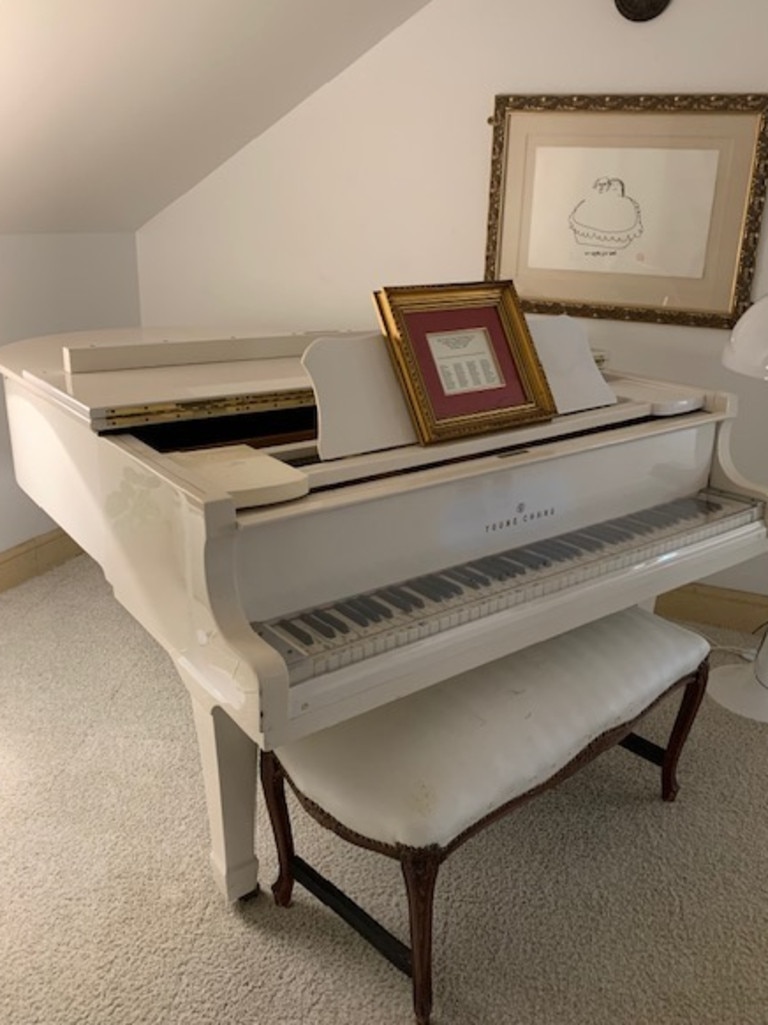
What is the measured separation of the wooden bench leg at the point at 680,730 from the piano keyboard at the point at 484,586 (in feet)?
1.06

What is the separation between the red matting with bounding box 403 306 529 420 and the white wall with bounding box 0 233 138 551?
6.10 feet

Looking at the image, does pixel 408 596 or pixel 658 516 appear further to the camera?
pixel 658 516

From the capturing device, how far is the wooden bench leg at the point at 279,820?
5.56ft

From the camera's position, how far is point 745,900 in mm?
1868

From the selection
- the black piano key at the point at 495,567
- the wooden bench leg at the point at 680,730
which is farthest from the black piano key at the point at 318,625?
the wooden bench leg at the point at 680,730

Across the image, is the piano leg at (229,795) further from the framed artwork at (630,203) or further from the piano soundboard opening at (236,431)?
the framed artwork at (630,203)

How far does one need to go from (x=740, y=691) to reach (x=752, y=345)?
1.02 m

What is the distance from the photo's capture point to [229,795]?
170 cm

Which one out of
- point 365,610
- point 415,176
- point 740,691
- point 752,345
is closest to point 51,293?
point 415,176

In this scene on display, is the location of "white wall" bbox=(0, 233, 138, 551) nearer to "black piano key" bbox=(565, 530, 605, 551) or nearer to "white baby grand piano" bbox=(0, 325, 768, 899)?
"white baby grand piano" bbox=(0, 325, 768, 899)

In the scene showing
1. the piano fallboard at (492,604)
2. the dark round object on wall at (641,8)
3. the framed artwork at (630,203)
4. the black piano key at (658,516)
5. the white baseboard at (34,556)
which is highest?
the dark round object on wall at (641,8)

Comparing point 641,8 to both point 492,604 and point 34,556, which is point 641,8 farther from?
point 34,556

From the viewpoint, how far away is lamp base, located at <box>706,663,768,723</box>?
252 centimetres

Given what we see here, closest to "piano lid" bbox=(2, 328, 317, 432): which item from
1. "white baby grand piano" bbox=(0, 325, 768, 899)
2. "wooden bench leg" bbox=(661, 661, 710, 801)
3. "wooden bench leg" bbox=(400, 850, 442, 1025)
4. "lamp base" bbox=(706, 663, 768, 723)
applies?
"white baby grand piano" bbox=(0, 325, 768, 899)
